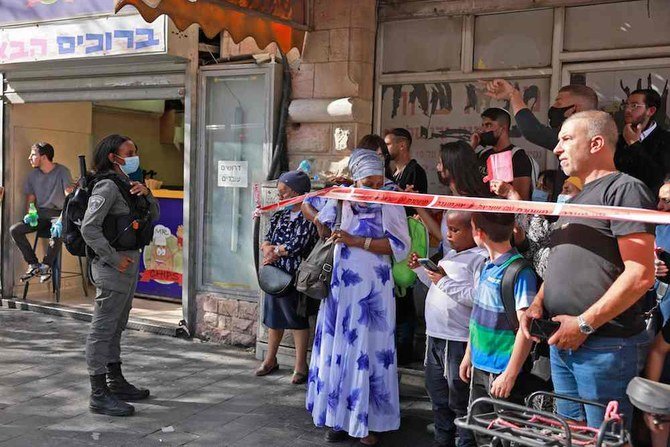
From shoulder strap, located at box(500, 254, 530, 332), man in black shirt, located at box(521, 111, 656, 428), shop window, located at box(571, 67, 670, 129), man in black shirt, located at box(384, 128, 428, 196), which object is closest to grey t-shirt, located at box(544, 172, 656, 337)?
man in black shirt, located at box(521, 111, 656, 428)

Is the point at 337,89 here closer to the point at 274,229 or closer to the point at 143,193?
the point at 274,229

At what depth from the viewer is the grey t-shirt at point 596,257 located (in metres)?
2.87

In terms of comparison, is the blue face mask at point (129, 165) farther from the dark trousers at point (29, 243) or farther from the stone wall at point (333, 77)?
the dark trousers at point (29, 243)

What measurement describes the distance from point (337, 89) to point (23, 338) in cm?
400

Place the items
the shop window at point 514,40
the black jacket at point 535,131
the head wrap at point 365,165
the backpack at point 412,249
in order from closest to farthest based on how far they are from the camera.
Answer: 1. the black jacket at point 535,131
2. the head wrap at point 365,165
3. the backpack at point 412,249
4. the shop window at point 514,40

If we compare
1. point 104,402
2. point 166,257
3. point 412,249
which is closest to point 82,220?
point 104,402

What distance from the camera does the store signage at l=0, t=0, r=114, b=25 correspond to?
7223mm

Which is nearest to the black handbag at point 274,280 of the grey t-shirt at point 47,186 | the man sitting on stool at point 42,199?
the man sitting on stool at point 42,199

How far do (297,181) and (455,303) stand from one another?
6.31 feet

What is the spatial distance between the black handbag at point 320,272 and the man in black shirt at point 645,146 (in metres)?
1.90

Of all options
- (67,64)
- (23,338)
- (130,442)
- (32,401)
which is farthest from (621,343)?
(67,64)

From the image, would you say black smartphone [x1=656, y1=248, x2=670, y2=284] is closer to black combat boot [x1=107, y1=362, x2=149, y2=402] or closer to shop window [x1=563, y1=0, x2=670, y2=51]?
shop window [x1=563, y1=0, x2=670, y2=51]

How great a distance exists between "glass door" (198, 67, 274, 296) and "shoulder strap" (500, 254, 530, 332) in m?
3.67

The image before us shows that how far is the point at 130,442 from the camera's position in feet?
14.7
